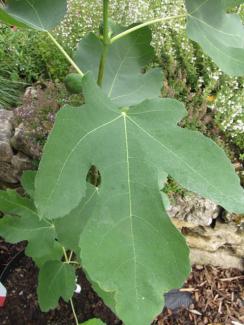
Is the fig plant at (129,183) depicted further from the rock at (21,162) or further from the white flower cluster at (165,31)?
the white flower cluster at (165,31)

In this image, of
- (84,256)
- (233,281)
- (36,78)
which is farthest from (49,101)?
(84,256)

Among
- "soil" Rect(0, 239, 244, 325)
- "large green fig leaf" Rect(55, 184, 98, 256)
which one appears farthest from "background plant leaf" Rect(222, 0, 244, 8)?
"soil" Rect(0, 239, 244, 325)

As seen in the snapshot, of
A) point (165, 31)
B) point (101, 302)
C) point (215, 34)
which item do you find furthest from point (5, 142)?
point (215, 34)

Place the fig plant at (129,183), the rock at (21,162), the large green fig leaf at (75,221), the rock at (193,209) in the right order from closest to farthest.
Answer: the fig plant at (129,183)
the large green fig leaf at (75,221)
the rock at (193,209)
the rock at (21,162)

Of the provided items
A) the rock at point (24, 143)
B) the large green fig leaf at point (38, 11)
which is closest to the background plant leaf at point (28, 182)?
the large green fig leaf at point (38, 11)

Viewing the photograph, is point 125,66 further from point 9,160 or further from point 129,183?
point 9,160

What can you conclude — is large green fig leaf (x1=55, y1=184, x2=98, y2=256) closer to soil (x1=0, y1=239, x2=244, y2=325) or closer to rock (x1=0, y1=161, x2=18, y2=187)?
soil (x1=0, y1=239, x2=244, y2=325)

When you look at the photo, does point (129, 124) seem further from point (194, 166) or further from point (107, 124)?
point (194, 166)
